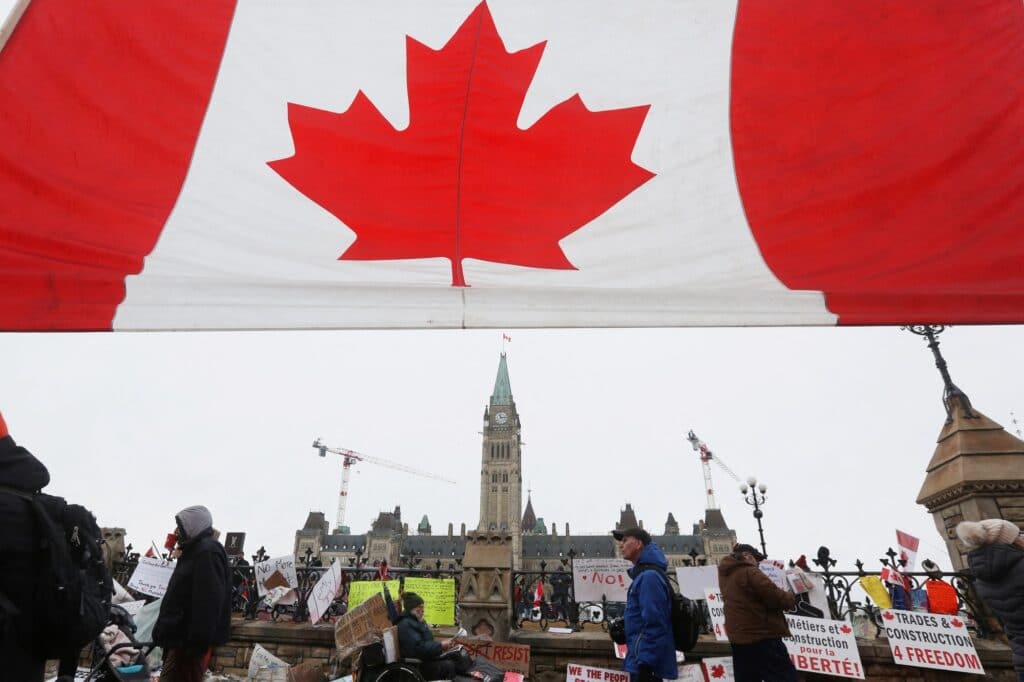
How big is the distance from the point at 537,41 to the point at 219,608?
437cm

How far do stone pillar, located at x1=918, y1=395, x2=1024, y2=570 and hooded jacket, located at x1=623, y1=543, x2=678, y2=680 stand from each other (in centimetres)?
561

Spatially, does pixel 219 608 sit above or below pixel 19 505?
below

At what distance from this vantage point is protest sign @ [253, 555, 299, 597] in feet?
33.7

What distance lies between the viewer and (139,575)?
30.8 ft

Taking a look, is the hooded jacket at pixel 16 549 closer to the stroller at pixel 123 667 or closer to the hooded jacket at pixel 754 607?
the stroller at pixel 123 667

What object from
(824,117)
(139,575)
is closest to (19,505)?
(824,117)

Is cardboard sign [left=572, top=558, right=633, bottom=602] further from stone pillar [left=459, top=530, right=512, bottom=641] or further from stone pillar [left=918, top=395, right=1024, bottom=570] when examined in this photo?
stone pillar [left=918, top=395, right=1024, bottom=570]

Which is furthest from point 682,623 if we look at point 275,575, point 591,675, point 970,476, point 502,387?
point 502,387

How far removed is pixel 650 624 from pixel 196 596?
3.52 m

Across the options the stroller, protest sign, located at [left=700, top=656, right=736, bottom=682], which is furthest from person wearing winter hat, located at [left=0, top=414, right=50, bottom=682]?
protest sign, located at [left=700, top=656, right=736, bottom=682]

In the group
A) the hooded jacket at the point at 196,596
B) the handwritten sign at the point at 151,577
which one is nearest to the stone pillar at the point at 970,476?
the hooded jacket at the point at 196,596

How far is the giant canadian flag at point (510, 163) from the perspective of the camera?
216 cm

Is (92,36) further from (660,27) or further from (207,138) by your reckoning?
(660,27)

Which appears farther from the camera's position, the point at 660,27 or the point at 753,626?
the point at 753,626
